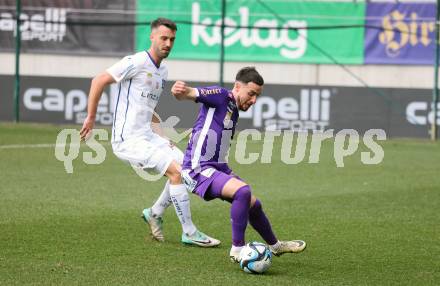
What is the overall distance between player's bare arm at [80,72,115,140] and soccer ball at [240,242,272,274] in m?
1.78

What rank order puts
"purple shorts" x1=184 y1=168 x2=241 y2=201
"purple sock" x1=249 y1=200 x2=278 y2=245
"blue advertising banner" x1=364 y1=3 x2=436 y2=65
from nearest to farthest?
"purple shorts" x1=184 y1=168 x2=241 y2=201
"purple sock" x1=249 y1=200 x2=278 y2=245
"blue advertising banner" x1=364 y1=3 x2=436 y2=65

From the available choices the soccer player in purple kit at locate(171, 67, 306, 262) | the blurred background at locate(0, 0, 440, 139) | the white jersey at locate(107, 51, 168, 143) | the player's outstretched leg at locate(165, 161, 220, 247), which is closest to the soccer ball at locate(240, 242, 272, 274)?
the soccer player in purple kit at locate(171, 67, 306, 262)

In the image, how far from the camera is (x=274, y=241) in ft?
25.7

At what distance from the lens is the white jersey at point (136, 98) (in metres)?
8.73

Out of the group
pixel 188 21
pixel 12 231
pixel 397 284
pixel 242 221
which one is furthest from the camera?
pixel 188 21

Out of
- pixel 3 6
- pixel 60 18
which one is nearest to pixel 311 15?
pixel 60 18

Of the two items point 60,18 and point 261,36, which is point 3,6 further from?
point 261,36

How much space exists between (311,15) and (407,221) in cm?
1286

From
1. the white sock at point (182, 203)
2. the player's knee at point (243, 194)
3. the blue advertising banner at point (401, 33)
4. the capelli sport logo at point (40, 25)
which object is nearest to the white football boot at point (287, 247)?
the player's knee at point (243, 194)

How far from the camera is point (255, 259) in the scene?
283 inches

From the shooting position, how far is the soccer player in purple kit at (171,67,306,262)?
7.53 metres

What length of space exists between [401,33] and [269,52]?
313 centimetres

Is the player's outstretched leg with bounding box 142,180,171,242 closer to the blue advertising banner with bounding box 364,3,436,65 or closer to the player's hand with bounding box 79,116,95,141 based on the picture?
the player's hand with bounding box 79,116,95,141

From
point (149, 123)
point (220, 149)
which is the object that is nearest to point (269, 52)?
point (149, 123)
